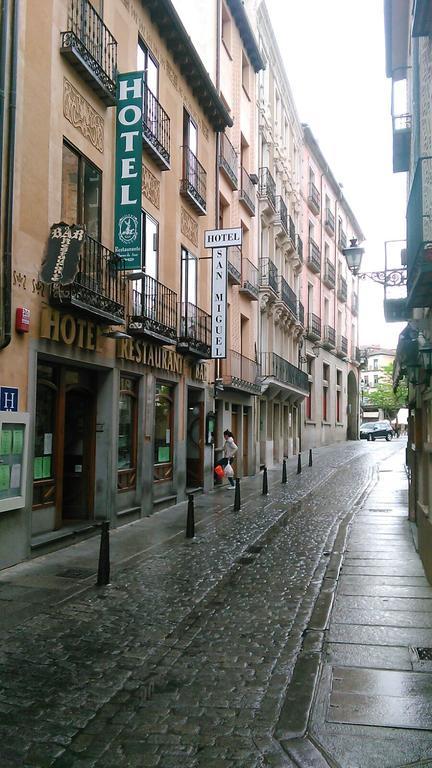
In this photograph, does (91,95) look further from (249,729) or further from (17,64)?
(249,729)

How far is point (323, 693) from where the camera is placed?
15.9ft

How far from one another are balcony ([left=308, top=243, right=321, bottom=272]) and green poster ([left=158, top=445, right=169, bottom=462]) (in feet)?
80.1

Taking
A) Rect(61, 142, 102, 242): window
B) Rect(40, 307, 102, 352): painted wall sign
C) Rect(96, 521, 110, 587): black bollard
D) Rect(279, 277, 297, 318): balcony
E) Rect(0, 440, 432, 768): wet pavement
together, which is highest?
Rect(279, 277, 297, 318): balcony

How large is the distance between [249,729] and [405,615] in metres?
3.04

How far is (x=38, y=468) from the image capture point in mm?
9594

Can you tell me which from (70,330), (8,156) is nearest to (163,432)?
(70,330)

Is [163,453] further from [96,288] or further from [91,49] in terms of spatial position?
[91,49]

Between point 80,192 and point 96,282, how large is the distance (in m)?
1.51

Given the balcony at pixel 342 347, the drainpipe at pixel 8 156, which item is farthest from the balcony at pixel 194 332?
the balcony at pixel 342 347

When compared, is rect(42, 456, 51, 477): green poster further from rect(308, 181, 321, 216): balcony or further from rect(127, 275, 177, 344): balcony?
rect(308, 181, 321, 216): balcony

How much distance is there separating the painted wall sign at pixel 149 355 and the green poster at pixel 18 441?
3.51m

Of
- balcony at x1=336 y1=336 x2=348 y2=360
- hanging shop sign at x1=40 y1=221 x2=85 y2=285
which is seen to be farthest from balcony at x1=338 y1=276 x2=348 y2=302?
hanging shop sign at x1=40 y1=221 x2=85 y2=285

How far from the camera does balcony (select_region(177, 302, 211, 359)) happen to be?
598 inches

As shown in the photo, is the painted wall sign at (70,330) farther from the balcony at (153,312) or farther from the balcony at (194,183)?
the balcony at (194,183)
